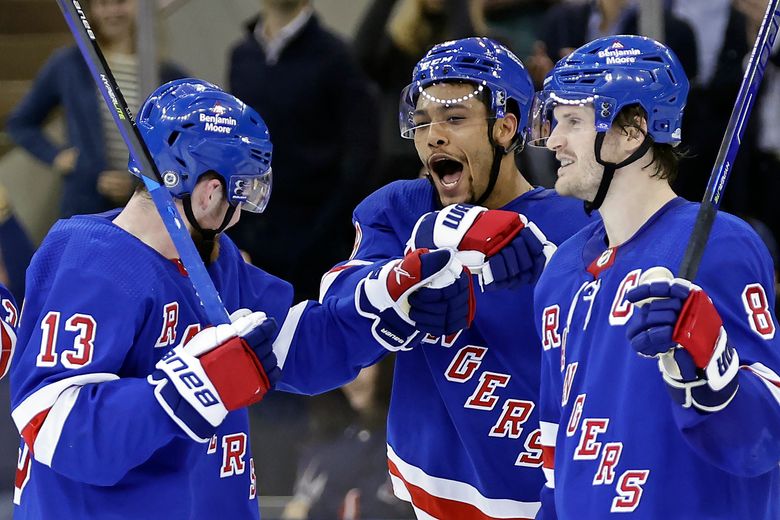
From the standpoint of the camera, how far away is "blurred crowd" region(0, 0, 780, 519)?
4.49m

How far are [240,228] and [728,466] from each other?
2.73 m

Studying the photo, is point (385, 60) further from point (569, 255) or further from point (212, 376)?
point (212, 376)

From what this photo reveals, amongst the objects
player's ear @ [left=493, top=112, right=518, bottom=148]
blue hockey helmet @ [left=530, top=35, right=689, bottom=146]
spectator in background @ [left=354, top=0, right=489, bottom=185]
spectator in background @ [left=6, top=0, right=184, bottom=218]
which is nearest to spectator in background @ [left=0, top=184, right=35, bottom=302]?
spectator in background @ [left=6, top=0, right=184, bottom=218]

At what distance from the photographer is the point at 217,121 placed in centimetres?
272

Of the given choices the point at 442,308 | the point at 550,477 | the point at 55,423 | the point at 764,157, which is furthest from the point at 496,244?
the point at 764,157

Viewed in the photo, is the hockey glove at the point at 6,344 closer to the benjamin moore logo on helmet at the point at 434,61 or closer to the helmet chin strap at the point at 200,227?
the helmet chin strap at the point at 200,227

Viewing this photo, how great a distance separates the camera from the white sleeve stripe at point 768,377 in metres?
2.25

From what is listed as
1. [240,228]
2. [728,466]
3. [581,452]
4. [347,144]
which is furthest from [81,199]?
[728,466]

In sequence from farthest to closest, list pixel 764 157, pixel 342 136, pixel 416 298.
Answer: pixel 342 136 < pixel 764 157 < pixel 416 298

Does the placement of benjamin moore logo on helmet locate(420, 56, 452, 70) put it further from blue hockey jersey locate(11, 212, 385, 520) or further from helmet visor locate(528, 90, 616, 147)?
blue hockey jersey locate(11, 212, 385, 520)

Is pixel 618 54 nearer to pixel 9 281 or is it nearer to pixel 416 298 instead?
pixel 416 298

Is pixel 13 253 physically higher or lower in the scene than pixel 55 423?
lower

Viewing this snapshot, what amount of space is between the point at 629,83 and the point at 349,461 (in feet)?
7.72

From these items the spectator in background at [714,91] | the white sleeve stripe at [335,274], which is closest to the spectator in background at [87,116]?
the white sleeve stripe at [335,274]
